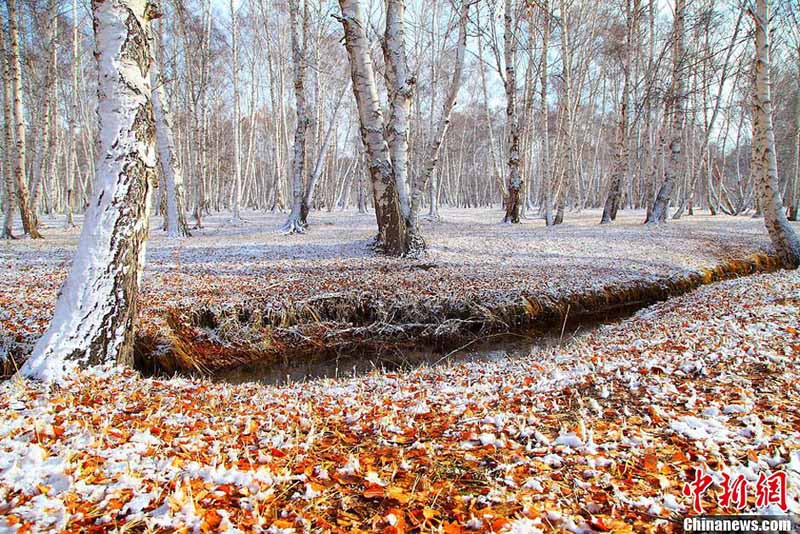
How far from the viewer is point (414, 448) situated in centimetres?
241

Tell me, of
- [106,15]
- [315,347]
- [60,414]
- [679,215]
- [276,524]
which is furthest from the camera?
[679,215]

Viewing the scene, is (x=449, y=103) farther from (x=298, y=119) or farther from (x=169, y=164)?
(x=169, y=164)

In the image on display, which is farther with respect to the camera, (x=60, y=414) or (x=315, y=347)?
(x=315, y=347)

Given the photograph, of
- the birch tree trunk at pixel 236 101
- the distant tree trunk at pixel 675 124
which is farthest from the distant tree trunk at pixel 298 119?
the distant tree trunk at pixel 675 124

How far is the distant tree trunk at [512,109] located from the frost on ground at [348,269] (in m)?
3.96

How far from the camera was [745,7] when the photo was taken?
289 inches

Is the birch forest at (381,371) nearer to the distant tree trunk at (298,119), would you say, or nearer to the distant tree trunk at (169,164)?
the distant tree trunk at (169,164)

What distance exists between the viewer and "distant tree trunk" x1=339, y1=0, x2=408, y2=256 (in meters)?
7.34

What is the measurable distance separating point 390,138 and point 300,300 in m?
3.92

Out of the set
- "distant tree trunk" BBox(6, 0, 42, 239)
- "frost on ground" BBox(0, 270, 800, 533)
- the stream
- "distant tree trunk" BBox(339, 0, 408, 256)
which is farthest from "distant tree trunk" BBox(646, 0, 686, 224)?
"distant tree trunk" BBox(6, 0, 42, 239)

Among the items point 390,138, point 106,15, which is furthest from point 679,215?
point 106,15

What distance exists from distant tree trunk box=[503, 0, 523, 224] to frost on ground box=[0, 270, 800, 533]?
11.9 metres

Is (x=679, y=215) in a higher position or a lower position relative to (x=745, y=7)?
lower

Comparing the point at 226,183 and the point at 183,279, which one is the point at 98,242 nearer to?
the point at 183,279
